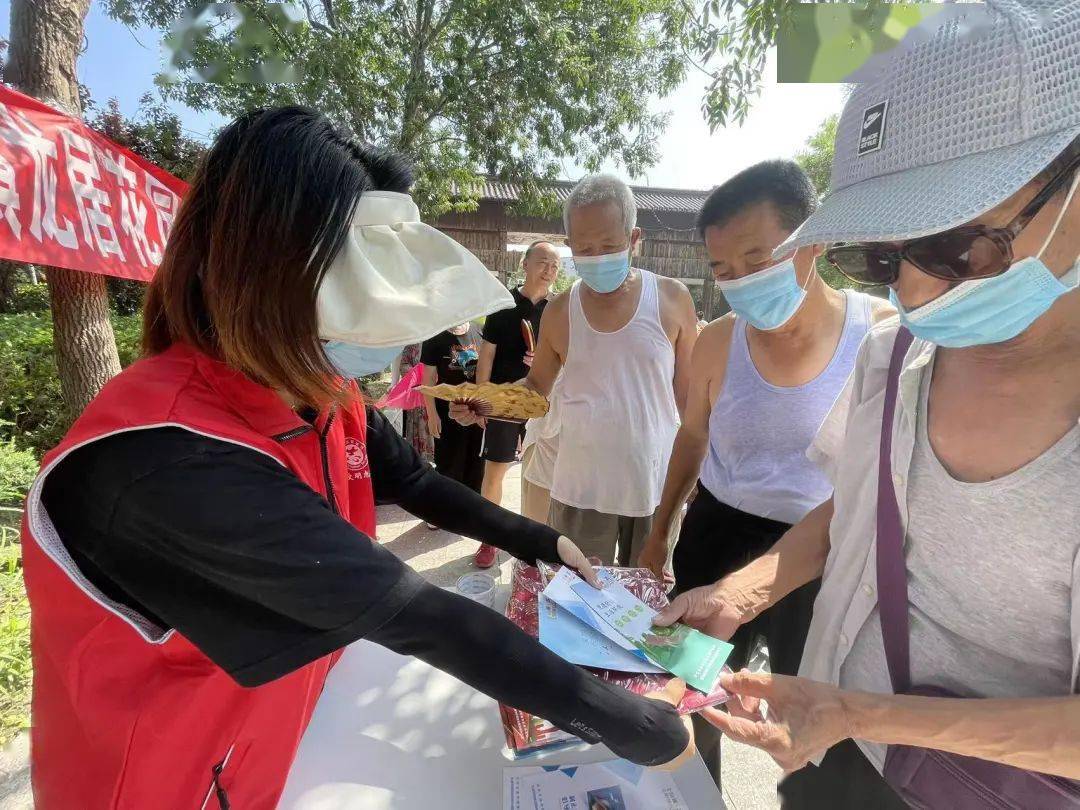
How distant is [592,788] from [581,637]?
10.8 inches

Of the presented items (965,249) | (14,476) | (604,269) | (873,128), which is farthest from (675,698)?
(14,476)

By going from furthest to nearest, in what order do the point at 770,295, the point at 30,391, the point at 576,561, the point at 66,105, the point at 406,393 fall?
1. the point at 30,391
2. the point at 406,393
3. the point at 66,105
4. the point at 770,295
5. the point at 576,561

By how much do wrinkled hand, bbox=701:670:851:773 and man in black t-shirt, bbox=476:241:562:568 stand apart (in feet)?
9.65

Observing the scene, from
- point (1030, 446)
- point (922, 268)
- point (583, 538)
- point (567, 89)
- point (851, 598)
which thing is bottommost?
point (583, 538)

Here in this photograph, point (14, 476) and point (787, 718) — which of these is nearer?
point (787, 718)

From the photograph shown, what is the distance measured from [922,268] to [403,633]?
39.2 inches

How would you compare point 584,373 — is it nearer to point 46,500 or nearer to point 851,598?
point 851,598

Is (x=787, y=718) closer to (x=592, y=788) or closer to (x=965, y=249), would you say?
(x=592, y=788)

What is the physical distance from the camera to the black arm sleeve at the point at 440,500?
1468mm

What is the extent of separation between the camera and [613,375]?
242cm

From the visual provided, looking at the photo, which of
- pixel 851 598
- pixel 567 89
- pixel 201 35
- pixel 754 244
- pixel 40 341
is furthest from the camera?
pixel 567 89

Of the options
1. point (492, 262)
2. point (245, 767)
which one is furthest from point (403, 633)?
point (492, 262)

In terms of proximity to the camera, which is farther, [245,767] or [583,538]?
[583,538]

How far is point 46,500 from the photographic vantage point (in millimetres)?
743
